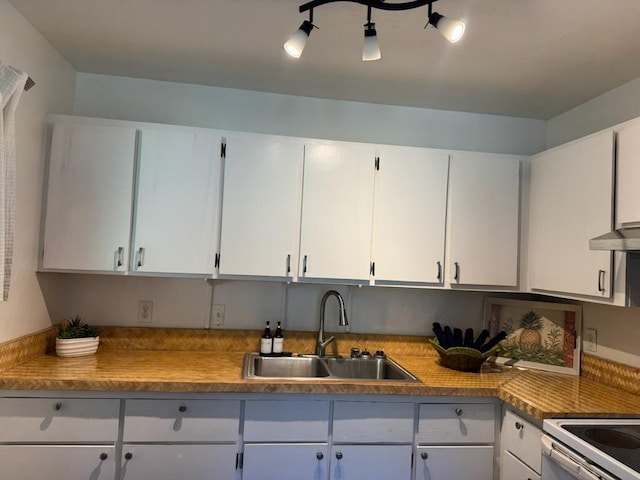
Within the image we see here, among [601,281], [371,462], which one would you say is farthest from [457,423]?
[601,281]

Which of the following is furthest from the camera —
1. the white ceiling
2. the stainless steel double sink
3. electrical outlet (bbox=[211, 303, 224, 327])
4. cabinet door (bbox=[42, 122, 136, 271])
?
electrical outlet (bbox=[211, 303, 224, 327])

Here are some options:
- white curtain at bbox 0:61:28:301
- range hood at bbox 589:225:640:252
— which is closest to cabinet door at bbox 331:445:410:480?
range hood at bbox 589:225:640:252

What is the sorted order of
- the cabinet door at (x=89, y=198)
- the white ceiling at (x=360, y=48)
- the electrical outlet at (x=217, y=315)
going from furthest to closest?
the electrical outlet at (x=217, y=315), the cabinet door at (x=89, y=198), the white ceiling at (x=360, y=48)

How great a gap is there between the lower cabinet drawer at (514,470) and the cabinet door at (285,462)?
2.65ft

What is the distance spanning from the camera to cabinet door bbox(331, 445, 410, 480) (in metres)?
1.87

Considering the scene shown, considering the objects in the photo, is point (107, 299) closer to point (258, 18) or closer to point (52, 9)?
point (52, 9)

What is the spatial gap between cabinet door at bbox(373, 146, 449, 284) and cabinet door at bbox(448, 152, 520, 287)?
0.25ft

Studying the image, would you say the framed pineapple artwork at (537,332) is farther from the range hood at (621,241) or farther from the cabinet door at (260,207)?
the cabinet door at (260,207)

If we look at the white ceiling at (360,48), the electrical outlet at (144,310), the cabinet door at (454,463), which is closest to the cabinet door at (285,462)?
the cabinet door at (454,463)

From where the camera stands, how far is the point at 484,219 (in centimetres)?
229

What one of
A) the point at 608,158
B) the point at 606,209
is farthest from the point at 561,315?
the point at 608,158

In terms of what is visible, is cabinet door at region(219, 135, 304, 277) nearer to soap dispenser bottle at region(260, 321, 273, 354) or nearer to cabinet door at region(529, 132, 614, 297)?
soap dispenser bottle at region(260, 321, 273, 354)

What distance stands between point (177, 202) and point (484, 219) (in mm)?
1620

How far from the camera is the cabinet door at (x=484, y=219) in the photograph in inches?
89.2
